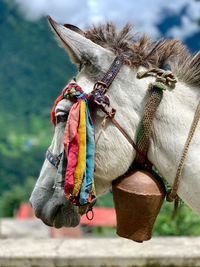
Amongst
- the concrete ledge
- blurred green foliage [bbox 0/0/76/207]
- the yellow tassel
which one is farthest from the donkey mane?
blurred green foliage [bbox 0/0/76/207]

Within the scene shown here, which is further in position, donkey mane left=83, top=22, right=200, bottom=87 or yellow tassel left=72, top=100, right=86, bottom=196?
donkey mane left=83, top=22, right=200, bottom=87

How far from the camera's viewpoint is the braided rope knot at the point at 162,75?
4.44 feet

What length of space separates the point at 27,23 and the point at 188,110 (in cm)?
12405

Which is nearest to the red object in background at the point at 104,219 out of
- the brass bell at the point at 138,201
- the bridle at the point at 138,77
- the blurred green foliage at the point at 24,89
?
the brass bell at the point at 138,201

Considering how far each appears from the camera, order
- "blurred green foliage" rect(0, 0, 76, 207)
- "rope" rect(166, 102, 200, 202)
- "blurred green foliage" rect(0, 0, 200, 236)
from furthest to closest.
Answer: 1. "blurred green foliage" rect(0, 0, 76, 207)
2. "blurred green foliage" rect(0, 0, 200, 236)
3. "rope" rect(166, 102, 200, 202)

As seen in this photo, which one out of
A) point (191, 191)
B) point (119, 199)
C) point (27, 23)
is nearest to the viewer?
point (191, 191)

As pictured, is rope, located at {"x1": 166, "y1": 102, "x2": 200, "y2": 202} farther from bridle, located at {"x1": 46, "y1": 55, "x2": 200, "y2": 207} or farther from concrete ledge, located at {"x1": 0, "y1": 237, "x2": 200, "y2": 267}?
concrete ledge, located at {"x1": 0, "y1": 237, "x2": 200, "y2": 267}

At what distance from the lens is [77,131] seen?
1.33 metres

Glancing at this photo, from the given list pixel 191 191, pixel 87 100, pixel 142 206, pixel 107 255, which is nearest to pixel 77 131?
pixel 87 100

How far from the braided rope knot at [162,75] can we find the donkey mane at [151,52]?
52 millimetres

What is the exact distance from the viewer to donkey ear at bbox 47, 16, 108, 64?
1.35 meters

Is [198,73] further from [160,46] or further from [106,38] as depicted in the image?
[106,38]

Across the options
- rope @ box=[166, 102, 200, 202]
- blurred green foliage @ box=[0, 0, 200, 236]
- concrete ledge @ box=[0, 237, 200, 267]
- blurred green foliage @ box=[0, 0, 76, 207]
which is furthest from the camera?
blurred green foliage @ box=[0, 0, 76, 207]

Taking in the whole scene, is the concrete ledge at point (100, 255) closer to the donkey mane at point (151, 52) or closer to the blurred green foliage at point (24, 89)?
the donkey mane at point (151, 52)
